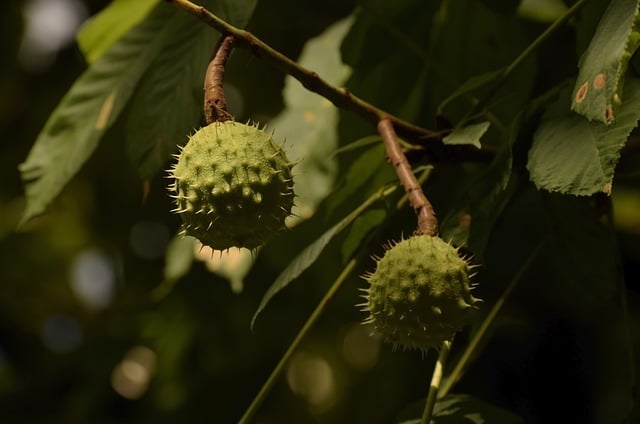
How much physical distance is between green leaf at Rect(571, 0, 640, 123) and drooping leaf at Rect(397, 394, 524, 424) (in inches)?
20.5

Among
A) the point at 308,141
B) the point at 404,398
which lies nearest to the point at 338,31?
the point at 308,141

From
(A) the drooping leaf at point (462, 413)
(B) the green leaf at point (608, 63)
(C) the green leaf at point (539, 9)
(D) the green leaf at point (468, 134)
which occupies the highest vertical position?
(C) the green leaf at point (539, 9)

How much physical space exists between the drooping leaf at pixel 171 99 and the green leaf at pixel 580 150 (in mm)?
569

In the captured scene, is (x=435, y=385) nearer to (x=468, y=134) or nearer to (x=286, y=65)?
(x=468, y=134)

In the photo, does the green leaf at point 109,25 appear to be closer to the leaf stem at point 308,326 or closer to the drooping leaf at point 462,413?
the leaf stem at point 308,326

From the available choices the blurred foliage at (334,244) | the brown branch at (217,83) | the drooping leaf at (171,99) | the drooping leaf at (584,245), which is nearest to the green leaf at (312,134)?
the blurred foliage at (334,244)

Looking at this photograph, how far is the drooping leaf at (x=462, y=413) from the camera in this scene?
1.38m

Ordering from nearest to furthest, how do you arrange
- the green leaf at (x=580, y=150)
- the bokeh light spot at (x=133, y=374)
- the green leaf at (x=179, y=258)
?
the green leaf at (x=580, y=150)
the green leaf at (x=179, y=258)
the bokeh light spot at (x=133, y=374)

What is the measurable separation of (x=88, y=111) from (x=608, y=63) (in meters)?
1.00

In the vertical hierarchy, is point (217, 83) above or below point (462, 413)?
above

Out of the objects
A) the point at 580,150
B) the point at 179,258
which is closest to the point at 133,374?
the point at 179,258

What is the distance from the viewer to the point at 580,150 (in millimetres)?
1143

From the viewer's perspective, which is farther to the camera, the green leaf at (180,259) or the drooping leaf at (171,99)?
the green leaf at (180,259)

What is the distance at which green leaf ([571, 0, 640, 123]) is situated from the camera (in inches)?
37.9
